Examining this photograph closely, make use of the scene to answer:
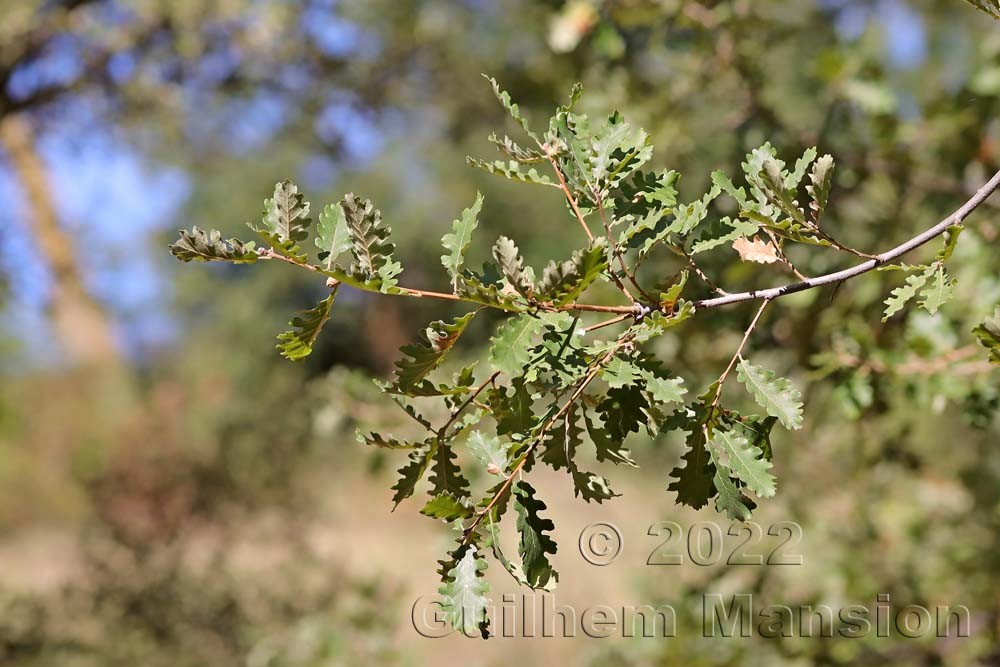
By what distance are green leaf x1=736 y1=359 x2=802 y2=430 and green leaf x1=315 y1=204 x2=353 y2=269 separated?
423mm

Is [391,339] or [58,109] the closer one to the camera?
[58,109]

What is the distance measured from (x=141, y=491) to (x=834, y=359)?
396 centimetres

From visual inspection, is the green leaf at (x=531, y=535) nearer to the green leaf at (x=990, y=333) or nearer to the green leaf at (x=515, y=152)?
the green leaf at (x=515, y=152)

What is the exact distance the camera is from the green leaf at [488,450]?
938 mm

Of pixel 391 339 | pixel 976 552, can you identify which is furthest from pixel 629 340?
pixel 391 339

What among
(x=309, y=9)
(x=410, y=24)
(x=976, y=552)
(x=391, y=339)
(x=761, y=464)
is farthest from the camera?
(x=391, y=339)

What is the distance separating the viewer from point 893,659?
2.60 meters

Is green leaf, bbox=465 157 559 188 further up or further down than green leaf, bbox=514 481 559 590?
further up

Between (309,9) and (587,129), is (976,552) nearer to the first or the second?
(587,129)

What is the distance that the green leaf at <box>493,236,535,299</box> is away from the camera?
2.86 ft

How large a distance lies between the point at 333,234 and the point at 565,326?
0.23 meters
